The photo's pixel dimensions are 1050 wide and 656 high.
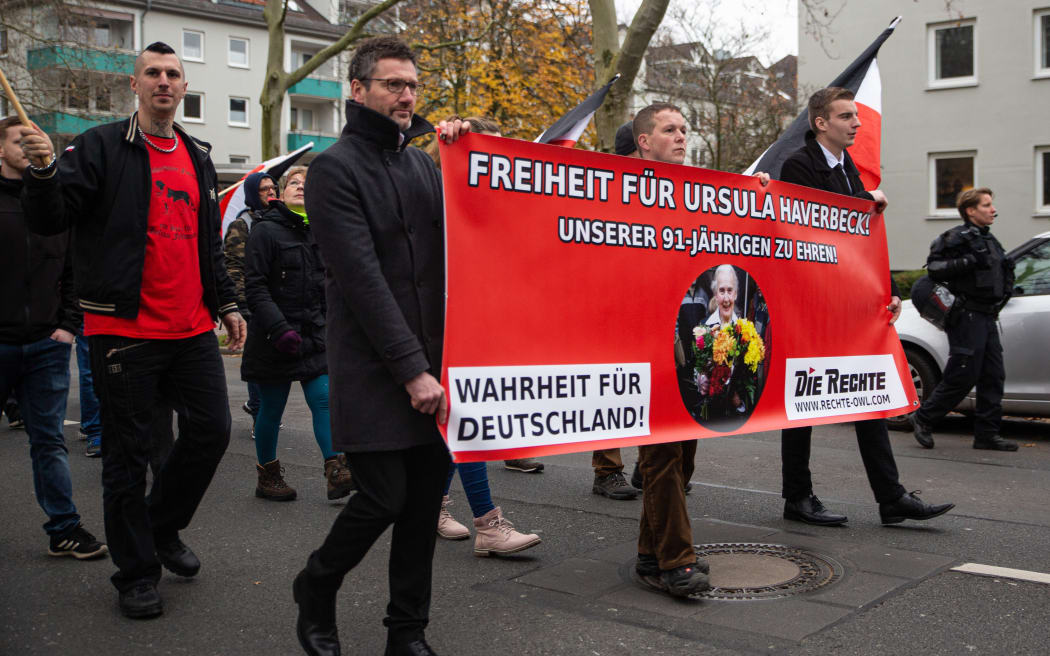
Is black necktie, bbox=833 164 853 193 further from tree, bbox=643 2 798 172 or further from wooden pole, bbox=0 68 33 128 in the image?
tree, bbox=643 2 798 172

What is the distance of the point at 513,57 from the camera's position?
27.8 meters

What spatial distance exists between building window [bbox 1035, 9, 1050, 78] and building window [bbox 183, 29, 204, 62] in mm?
40580

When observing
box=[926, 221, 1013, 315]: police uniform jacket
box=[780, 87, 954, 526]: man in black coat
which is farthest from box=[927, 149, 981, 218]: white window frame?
box=[780, 87, 954, 526]: man in black coat

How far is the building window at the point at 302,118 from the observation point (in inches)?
2422

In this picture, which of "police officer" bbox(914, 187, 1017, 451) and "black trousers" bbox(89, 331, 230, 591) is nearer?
"black trousers" bbox(89, 331, 230, 591)

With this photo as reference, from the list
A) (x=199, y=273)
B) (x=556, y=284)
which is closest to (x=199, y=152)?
(x=199, y=273)

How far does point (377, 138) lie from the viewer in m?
3.57

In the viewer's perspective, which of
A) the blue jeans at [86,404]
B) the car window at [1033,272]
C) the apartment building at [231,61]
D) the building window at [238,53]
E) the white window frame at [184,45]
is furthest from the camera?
the building window at [238,53]

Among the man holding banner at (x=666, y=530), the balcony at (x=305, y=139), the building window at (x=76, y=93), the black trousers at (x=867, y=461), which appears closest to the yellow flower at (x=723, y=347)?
the man holding banner at (x=666, y=530)

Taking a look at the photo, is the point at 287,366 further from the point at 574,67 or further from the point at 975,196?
the point at 574,67

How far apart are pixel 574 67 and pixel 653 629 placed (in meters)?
26.6

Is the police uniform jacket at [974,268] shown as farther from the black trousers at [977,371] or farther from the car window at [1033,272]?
the car window at [1033,272]

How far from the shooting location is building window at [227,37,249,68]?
57.2 meters

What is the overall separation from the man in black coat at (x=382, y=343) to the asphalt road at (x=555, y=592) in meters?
0.44
